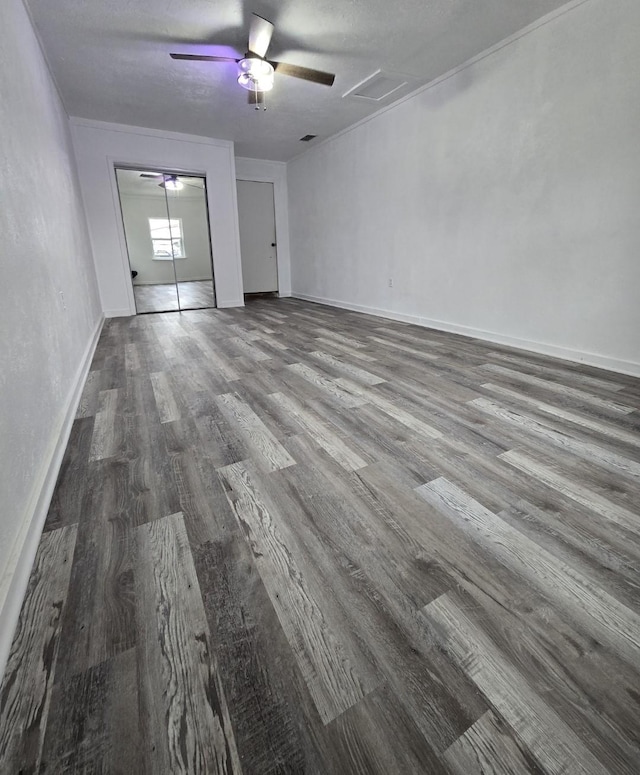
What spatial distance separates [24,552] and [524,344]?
3.72 metres

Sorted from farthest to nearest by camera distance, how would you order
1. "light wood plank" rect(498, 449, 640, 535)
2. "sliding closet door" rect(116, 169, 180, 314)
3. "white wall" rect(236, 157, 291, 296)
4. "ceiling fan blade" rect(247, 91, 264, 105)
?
1. "white wall" rect(236, 157, 291, 296)
2. "sliding closet door" rect(116, 169, 180, 314)
3. "ceiling fan blade" rect(247, 91, 264, 105)
4. "light wood plank" rect(498, 449, 640, 535)

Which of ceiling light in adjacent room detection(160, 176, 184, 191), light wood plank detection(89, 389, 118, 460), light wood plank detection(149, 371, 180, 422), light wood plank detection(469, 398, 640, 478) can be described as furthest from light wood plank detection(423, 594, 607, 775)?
ceiling light in adjacent room detection(160, 176, 184, 191)

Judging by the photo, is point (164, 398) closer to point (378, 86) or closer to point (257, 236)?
point (378, 86)

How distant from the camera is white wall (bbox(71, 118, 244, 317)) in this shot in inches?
196

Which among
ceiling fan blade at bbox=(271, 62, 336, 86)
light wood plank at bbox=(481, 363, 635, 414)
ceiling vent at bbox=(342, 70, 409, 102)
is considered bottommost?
light wood plank at bbox=(481, 363, 635, 414)

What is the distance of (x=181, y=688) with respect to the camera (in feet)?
2.54

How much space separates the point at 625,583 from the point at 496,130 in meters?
3.72

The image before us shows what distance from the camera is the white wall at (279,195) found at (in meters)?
6.72

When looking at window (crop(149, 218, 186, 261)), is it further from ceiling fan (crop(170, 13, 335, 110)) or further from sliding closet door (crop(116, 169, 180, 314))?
ceiling fan (crop(170, 13, 335, 110))

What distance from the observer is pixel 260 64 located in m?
Result: 2.99

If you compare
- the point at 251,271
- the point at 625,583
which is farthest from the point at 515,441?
the point at 251,271

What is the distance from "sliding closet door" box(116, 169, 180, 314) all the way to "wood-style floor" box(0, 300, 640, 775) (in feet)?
14.6

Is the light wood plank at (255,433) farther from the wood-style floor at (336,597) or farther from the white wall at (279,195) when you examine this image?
the white wall at (279,195)

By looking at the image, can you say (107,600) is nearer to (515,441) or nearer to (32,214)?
(515,441)
